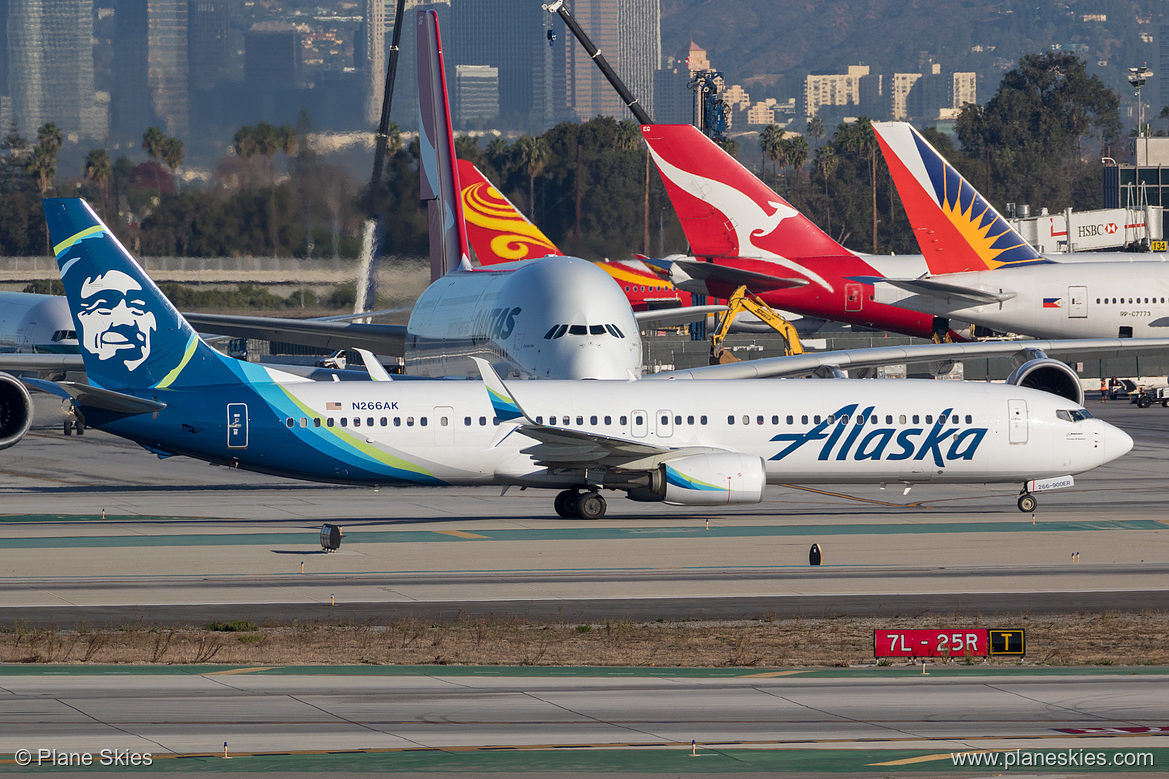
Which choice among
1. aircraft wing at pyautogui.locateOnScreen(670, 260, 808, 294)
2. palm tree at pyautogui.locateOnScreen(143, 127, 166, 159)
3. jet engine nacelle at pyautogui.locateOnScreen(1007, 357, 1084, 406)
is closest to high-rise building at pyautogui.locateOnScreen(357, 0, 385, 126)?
palm tree at pyautogui.locateOnScreen(143, 127, 166, 159)

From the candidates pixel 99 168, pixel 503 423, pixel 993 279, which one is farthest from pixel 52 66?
pixel 503 423

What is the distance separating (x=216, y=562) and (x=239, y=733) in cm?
1500

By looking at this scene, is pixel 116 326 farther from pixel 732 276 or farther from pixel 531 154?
pixel 531 154

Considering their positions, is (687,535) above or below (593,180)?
below

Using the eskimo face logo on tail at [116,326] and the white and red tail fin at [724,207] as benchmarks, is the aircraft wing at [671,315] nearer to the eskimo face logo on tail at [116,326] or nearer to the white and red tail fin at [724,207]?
the white and red tail fin at [724,207]

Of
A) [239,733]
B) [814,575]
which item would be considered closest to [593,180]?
[814,575]

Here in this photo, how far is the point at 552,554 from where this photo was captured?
104 ft

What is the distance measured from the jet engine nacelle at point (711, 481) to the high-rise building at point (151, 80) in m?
54.9

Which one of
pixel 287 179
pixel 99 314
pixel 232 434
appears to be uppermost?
pixel 287 179

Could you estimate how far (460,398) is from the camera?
121 feet

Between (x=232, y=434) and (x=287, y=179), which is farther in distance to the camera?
(x=287, y=179)

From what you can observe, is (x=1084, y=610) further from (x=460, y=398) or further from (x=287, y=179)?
(x=287, y=179)

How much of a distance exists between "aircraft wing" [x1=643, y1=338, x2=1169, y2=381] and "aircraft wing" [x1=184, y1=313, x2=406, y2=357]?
13595 millimetres

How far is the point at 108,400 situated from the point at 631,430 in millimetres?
12559
